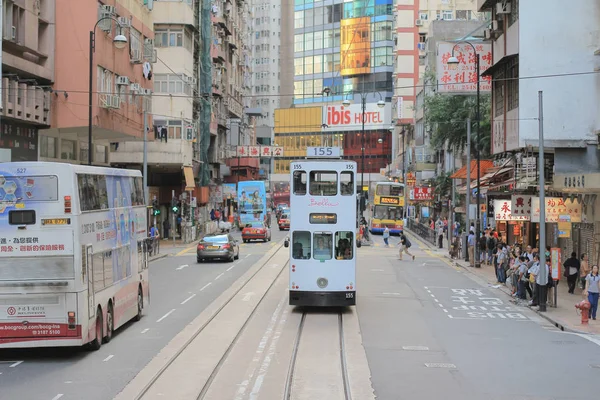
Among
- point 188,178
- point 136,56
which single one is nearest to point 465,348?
point 136,56

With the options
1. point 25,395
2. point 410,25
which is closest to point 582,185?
point 25,395

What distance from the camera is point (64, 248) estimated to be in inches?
606

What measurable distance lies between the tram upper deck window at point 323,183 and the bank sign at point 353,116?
3696 inches

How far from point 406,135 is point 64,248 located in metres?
90.3

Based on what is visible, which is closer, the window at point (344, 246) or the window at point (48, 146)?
the window at point (344, 246)

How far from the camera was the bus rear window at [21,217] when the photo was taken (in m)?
15.3

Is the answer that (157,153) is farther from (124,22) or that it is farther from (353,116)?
(353,116)

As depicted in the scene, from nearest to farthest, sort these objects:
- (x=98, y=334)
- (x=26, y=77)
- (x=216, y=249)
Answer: (x=98, y=334), (x=26, y=77), (x=216, y=249)

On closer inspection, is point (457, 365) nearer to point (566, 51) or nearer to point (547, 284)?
point (547, 284)

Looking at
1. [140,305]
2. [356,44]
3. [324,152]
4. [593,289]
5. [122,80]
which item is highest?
[356,44]

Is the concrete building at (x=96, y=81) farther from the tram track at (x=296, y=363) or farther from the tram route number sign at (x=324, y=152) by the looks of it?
the tram track at (x=296, y=363)

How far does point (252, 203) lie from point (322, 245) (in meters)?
49.1

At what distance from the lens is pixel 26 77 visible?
34.2m

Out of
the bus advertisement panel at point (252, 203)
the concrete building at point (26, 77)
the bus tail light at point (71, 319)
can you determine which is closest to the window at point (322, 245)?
the bus tail light at point (71, 319)
